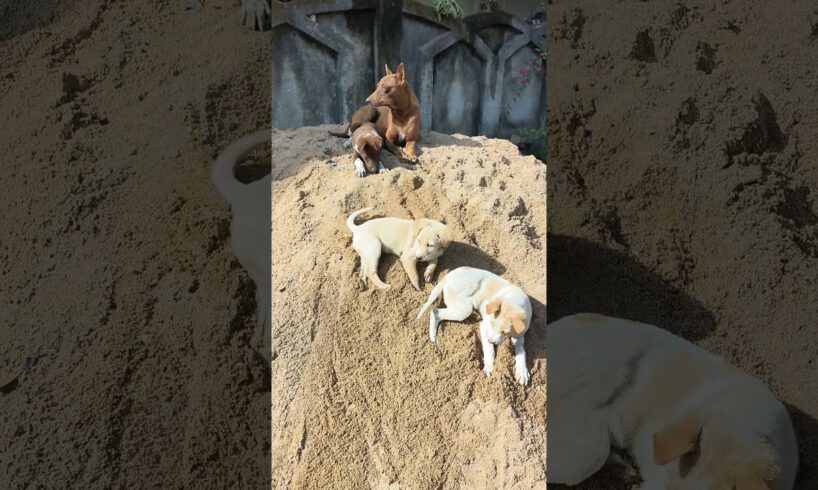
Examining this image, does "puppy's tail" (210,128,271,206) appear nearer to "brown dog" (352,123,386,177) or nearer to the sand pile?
"brown dog" (352,123,386,177)

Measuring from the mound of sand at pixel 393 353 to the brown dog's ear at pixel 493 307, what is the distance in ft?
0.28

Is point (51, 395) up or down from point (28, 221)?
down

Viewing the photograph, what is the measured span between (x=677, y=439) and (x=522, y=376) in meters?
0.54

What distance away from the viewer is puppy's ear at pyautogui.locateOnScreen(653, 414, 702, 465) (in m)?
2.05

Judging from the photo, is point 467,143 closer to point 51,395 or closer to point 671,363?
point 671,363

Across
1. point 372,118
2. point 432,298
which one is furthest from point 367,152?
point 432,298

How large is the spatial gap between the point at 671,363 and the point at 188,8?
2.69m

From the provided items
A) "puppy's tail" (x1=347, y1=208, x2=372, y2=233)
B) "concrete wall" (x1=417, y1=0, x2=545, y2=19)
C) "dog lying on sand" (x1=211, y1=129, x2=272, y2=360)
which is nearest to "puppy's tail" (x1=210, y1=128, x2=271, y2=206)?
"dog lying on sand" (x1=211, y1=129, x2=272, y2=360)

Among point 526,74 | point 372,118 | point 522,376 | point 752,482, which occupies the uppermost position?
point 526,74

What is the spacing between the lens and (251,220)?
2.49 m

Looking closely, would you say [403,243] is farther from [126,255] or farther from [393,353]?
[126,255]

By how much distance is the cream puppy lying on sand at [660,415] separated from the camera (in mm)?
2000

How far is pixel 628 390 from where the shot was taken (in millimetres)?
2139

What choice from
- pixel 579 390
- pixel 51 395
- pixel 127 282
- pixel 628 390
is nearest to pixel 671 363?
pixel 628 390
